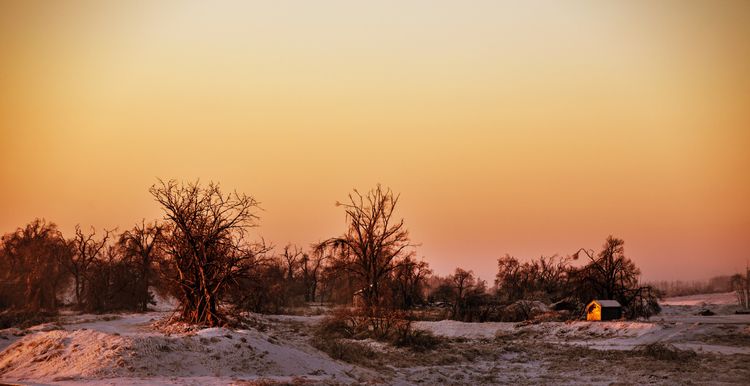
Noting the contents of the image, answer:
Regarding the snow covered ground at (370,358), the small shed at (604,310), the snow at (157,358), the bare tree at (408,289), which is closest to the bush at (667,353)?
the snow covered ground at (370,358)

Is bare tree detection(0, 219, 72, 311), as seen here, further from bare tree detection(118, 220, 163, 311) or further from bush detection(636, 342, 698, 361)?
bush detection(636, 342, 698, 361)

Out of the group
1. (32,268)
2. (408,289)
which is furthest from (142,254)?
(408,289)

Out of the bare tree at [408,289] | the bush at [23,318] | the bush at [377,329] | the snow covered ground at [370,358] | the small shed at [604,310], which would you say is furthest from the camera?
the bare tree at [408,289]

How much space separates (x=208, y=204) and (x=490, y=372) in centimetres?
1469

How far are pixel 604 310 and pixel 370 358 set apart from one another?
22.0m

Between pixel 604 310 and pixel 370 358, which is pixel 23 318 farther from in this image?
pixel 604 310

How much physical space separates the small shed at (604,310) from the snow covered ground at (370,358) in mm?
2382

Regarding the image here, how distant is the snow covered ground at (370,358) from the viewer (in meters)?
20.4

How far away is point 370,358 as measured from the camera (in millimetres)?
28953

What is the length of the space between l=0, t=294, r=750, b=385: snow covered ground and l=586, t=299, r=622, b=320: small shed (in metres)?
2.38

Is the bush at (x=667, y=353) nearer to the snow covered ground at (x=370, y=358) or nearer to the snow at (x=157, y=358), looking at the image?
the snow covered ground at (x=370, y=358)

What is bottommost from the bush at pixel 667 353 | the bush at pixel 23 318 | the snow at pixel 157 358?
the bush at pixel 667 353

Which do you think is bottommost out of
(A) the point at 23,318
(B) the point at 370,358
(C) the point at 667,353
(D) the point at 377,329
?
(B) the point at 370,358

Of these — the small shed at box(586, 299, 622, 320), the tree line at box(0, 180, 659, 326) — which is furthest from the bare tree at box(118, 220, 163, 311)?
the small shed at box(586, 299, 622, 320)
